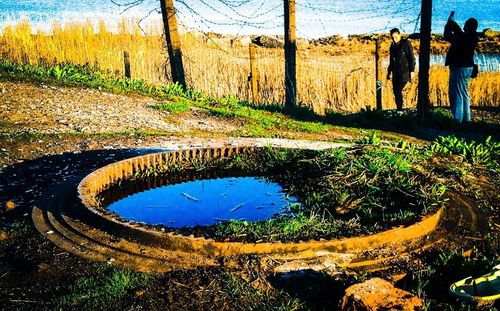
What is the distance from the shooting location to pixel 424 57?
9156 mm

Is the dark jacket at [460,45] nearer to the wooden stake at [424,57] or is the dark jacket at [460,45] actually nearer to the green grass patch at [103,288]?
the wooden stake at [424,57]

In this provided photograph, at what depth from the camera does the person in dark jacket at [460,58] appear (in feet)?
29.8

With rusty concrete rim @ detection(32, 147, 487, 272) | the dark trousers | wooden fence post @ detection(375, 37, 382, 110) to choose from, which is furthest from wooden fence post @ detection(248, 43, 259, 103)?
rusty concrete rim @ detection(32, 147, 487, 272)

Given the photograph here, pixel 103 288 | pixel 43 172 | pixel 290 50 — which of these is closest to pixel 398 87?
pixel 290 50

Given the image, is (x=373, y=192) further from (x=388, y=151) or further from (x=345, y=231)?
(x=345, y=231)

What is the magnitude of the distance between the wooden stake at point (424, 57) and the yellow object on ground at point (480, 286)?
681 centimetres

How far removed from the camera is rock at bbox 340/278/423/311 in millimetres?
2684

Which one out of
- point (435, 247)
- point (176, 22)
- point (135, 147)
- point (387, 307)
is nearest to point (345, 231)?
point (435, 247)

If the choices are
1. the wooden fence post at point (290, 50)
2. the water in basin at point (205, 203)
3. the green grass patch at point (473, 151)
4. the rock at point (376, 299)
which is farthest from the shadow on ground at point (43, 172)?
the wooden fence post at point (290, 50)

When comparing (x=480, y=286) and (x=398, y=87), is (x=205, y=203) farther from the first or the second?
(x=398, y=87)

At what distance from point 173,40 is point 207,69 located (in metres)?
1.63

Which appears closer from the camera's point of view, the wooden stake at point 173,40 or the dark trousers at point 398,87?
the dark trousers at point 398,87

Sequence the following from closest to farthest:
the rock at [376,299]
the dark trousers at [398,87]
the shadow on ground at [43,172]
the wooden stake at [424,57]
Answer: the rock at [376,299] < the shadow on ground at [43,172] < the wooden stake at [424,57] < the dark trousers at [398,87]

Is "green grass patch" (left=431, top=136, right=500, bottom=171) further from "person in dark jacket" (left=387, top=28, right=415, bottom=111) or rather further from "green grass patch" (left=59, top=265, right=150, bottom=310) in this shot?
"green grass patch" (left=59, top=265, right=150, bottom=310)
